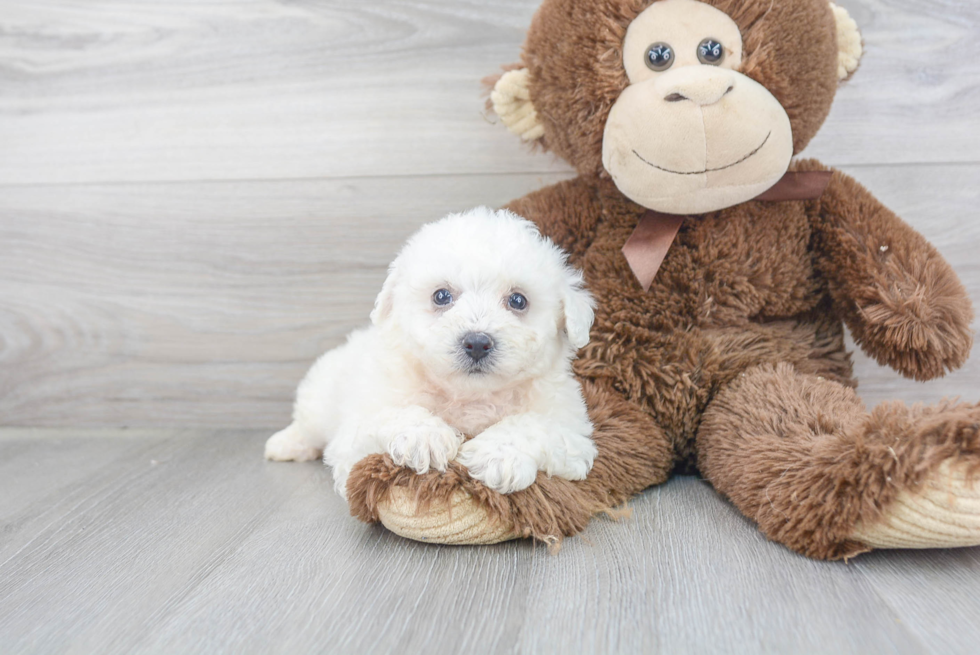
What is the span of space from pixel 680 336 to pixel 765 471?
0.84 ft

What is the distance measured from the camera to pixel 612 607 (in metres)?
0.75

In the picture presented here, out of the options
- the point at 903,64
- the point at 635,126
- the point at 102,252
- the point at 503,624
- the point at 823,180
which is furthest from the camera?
the point at 102,252

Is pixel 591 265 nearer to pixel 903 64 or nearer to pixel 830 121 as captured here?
pixel 830 121

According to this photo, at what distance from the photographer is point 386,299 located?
1016 mm

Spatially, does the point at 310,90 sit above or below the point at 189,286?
above

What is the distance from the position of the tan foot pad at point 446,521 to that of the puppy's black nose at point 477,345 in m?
0.17

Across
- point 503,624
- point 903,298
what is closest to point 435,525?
point 503,624

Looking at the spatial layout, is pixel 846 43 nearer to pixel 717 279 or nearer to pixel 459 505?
pixel 717 279

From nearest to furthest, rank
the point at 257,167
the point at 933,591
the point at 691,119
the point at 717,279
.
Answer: the point at 933,591
the point at 691,119
the point at 717,279
the point at 257,167

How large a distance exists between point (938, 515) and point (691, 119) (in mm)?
564

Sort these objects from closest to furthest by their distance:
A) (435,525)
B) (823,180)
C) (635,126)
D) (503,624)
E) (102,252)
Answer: (503,624), (435,525), (635,126), (823,180), (102,252)

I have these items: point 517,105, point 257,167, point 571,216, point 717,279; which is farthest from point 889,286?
point 257,167

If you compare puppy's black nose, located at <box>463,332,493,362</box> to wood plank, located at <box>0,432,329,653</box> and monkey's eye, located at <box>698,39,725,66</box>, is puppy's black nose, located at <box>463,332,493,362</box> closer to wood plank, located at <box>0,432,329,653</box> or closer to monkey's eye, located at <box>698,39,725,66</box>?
wood plank, located at <box>0,432,329,653</box>

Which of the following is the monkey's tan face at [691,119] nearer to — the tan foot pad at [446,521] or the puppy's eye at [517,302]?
the puppy's eye at [517,302]
